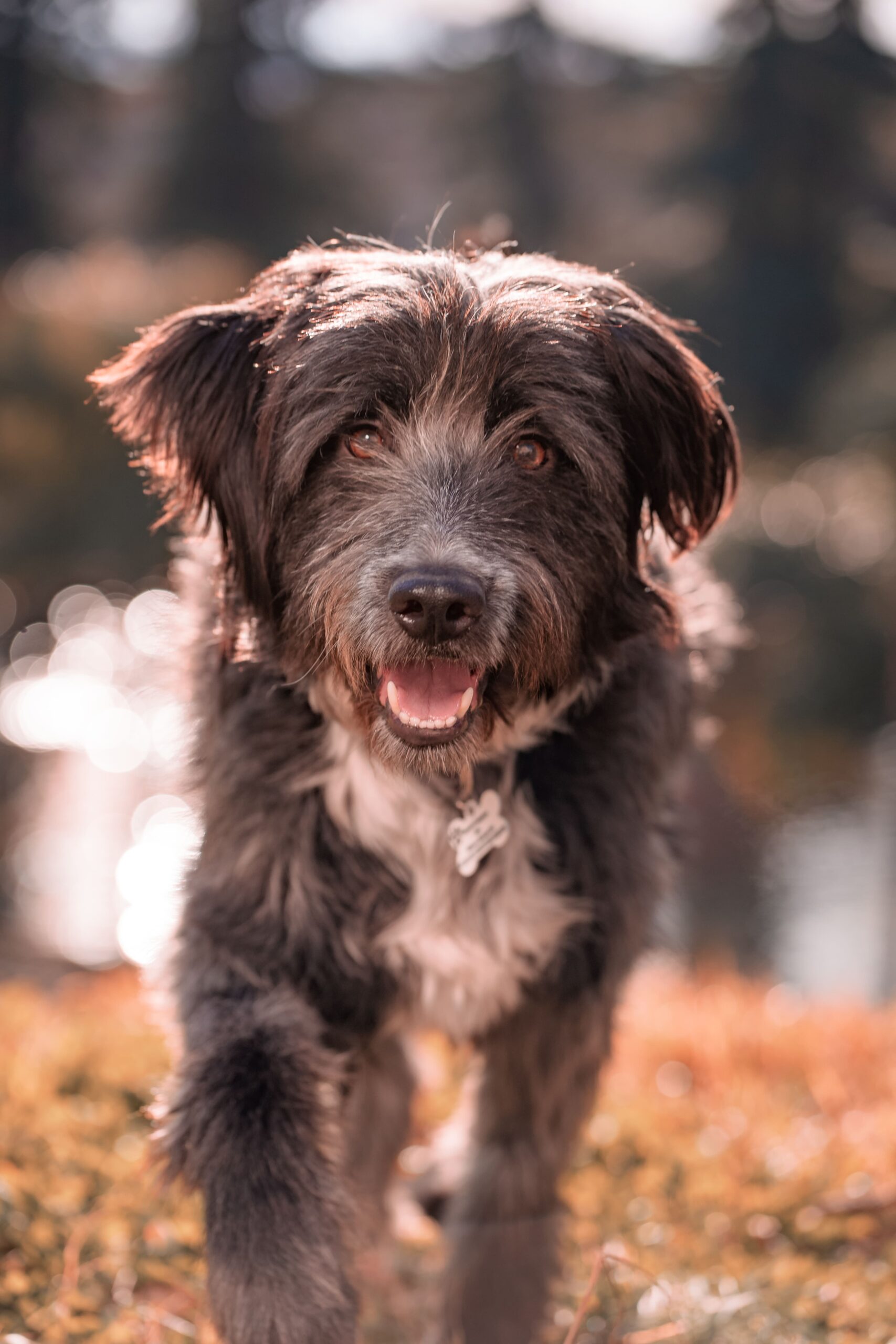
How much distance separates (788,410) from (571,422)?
67.3 ft

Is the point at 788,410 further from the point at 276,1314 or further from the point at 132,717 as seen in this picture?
the point at 276,1314

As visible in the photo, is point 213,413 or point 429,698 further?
point 213,413

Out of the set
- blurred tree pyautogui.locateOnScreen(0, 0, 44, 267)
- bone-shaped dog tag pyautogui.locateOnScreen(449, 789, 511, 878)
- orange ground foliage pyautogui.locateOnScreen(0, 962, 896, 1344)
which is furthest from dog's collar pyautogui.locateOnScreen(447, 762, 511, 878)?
blurred tree pyautogui.locateOnScreen(0, 0, 44, 267)

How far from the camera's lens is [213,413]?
273 cm

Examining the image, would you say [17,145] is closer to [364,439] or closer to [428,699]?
[364,439]

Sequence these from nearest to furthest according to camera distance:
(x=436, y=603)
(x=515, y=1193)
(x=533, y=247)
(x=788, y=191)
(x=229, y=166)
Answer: (x=436, y=603)
(x=515, y=1193)
(x=533, y=247)
(x=788, y=191)
(x=229, y=166)

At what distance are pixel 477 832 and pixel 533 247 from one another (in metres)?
6.85

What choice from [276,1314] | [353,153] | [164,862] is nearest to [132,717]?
[164,862]

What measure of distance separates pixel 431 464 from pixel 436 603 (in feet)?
1.18

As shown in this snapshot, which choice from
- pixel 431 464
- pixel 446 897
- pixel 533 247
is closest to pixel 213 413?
pixel 431 464

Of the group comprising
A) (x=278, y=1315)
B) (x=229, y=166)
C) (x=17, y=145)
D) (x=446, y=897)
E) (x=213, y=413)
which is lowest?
(x=17, y=145)

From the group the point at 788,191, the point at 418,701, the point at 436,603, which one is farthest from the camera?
the point at 788,191

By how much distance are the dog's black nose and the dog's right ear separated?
0.44 m

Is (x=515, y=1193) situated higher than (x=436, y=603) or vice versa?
(x=436, y=603)
